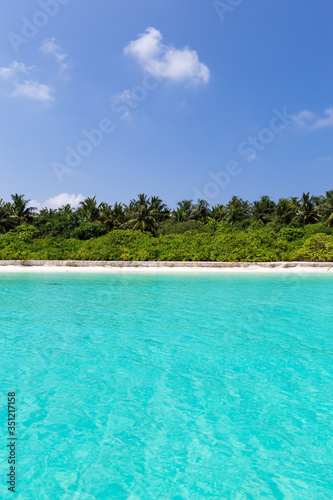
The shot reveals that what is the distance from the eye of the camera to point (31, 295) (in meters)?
15.5

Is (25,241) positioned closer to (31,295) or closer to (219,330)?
(31,295)

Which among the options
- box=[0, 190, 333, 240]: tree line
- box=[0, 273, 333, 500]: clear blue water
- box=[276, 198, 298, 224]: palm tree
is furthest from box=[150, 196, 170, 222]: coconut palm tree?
box=[0, 273, 333, 500]: clear blue water

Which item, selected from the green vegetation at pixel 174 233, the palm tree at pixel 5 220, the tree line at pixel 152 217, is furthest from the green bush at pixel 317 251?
the palm tree at pixel 5 220

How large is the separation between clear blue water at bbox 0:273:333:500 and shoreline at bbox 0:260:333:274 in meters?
16.1

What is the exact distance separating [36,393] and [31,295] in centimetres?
1103

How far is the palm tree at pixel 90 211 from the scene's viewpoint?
155ft

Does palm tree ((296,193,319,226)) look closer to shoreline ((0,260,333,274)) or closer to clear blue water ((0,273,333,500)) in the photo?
shoreline ((0,260,333,274))

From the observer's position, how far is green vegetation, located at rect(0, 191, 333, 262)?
30375mm

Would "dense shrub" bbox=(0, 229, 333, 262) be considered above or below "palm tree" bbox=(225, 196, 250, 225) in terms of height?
below

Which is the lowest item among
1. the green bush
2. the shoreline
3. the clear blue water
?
the clear blue water

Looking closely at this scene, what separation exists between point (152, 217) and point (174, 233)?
5.76 meters

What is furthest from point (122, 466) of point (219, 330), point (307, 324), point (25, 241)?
point (25, 241)

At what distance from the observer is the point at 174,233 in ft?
136

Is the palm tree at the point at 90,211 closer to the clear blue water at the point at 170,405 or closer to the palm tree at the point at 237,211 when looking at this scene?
the palm tree at the point at 237,211
